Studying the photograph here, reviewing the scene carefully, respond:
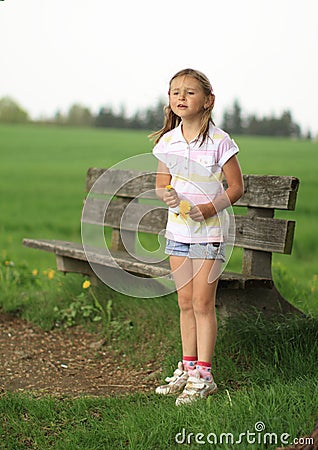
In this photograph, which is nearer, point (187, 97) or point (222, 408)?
point (222, 408)

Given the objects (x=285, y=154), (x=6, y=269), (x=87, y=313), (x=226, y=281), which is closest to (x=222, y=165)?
(x=226, y=281)

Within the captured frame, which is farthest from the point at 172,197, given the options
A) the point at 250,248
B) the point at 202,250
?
the point at 250,248

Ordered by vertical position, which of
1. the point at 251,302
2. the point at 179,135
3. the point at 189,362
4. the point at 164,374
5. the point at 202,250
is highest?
the point at 179,135

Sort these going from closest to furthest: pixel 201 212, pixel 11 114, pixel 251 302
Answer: pixel 201 212
pixel 251 302
pixel 11 114

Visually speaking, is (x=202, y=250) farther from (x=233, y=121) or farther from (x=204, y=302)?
(x=233, y=121)

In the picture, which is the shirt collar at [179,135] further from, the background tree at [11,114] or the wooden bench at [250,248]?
the background tree at [11,114]

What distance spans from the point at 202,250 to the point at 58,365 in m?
1.45

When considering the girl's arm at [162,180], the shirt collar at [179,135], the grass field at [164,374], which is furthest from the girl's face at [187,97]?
the grass field at [164,374]

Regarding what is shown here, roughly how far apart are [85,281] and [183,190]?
1.85m

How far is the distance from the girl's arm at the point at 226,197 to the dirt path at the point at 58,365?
1043mm

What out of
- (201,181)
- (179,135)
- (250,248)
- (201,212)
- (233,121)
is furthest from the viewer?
(233,121)

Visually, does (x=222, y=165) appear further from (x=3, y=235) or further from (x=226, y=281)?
(x=3, y=235)

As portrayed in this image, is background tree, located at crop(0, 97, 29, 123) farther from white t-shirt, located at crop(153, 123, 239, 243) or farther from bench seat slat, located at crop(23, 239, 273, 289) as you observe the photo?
white t-shirt, located at crop(153, 123, 239, 243)

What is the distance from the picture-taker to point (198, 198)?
3504mm
